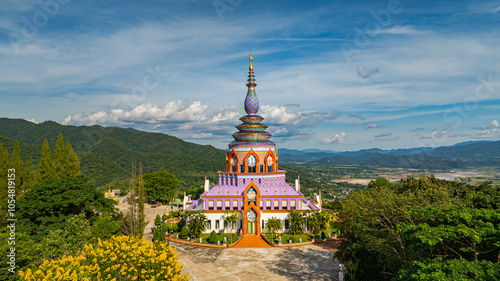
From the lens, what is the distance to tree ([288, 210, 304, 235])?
4203 centimetres

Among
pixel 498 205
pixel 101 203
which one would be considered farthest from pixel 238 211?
pixel 498 205

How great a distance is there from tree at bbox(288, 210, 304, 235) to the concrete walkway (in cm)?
509

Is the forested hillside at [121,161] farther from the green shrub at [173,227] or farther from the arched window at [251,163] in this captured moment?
the arched window at [251,163]

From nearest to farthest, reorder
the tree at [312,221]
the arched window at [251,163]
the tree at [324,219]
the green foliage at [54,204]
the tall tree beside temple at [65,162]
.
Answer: the green foliage at [54,204], the tree at [324,219], the tree at [312,221], the arched window at [251,163], the tall tree beside temple at [65,162]

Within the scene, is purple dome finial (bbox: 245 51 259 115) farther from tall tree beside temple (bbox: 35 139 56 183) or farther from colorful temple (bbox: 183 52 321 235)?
tall tree beside temple (bbox: 35 139 56 183)

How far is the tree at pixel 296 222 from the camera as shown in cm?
4203

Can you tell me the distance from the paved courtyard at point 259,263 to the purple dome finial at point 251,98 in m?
24.5

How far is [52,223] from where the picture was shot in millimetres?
32219

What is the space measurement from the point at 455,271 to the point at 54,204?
36899 millimetres

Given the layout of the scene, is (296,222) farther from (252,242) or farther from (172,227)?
(172,227)

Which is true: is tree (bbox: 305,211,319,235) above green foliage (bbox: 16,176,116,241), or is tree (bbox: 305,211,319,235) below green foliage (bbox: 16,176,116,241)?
below

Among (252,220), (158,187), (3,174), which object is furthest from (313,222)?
(3,174)

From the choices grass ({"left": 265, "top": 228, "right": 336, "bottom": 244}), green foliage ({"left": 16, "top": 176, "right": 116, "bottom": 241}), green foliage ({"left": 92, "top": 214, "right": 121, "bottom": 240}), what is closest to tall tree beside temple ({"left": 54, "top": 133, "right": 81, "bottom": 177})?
green foliage ({"left": 16, "top": 176, "right": 116, "bottom": 241})

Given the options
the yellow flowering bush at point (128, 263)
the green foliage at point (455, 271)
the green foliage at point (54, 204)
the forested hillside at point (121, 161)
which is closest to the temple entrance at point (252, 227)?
the green foliage at point (54, 204)
